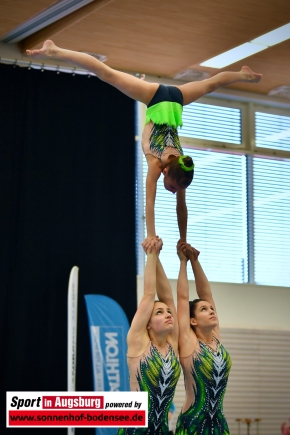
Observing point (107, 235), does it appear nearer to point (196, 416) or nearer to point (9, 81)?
point (9, 81)

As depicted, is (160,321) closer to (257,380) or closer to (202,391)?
(202,391)

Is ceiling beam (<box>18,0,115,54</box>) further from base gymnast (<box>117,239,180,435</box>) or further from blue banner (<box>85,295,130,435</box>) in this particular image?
base gymnast (<box>117,239,180,435</box>)

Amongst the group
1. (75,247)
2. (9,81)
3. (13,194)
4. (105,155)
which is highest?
(9,81)

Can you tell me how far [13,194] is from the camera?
816 centimetres

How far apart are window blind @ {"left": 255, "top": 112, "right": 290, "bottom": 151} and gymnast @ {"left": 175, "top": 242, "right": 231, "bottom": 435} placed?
5.64 metres

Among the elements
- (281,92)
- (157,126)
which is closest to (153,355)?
(157,126)

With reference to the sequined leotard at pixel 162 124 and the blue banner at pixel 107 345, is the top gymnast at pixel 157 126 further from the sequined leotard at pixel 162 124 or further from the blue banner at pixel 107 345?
the blue banner at pixel 107 345

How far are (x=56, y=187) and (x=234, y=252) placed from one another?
8.89 feet

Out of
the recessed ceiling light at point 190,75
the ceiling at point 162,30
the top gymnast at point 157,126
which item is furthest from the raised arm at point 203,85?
the recessed ceiling light at point 190,75

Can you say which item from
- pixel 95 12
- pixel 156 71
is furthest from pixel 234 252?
pixel 95 12

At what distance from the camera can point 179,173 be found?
A: 4.40 m

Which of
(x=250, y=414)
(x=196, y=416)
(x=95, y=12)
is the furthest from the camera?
(x=250, y=414)

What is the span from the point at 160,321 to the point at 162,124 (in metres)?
1.28

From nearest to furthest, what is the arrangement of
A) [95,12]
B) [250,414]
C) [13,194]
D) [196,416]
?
[196,416] < [95,12] < [13,194] < [250,414]
